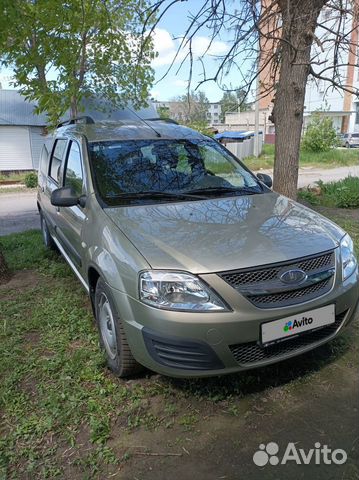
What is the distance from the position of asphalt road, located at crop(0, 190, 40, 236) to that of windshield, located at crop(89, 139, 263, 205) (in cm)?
568

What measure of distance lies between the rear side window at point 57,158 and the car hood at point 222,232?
1.85 metres

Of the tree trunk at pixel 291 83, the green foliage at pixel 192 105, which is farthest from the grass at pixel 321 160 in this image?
the tree trunk at pixel 291 83

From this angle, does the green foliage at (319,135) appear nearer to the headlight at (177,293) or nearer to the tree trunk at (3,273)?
the tree trunk at (3,273)

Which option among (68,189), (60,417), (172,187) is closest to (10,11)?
(68,189)

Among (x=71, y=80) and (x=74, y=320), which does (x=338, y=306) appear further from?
(x=71, y=80)

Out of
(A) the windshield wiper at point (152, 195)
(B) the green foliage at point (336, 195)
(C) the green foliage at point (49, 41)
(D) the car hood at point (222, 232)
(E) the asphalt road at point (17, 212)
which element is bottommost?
(E) the asphalt road at point (17, 212)

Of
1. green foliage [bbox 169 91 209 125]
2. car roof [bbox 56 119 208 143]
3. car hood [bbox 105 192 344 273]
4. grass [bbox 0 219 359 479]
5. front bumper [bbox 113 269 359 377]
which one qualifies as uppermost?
green foliage [bbox 169 91 209 125]

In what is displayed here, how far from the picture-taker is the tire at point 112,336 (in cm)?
273

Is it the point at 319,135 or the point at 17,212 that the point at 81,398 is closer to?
the point at 17,212

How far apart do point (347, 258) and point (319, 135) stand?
84.6ft

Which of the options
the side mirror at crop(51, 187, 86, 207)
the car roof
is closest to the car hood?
the side mirror at crop(51, 187, 86, 207)

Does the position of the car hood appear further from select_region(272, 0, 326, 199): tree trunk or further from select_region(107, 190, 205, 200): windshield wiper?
select_region(272, 0, 326, 199): tree trunk

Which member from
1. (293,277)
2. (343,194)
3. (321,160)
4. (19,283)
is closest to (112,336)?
(293,277)

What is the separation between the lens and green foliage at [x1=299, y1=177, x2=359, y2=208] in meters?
8.38
